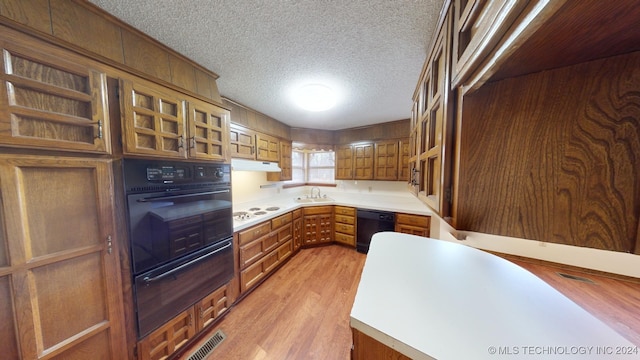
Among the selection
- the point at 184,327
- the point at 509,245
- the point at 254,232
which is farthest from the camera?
the point at 254,232

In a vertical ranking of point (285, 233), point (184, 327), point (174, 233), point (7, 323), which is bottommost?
point (184, 327)

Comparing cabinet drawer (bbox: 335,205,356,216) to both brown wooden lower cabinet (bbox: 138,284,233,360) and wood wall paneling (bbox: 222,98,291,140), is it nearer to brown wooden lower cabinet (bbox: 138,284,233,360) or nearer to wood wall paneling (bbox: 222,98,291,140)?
wood wall paneling (bbox: 222,98,291,140)

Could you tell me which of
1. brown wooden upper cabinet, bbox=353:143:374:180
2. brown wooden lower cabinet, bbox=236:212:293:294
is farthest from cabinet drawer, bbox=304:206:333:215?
brown wooden upper cabinet, bbox=353:143:374:180

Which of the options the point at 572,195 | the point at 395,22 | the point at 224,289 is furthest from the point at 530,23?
the point at 224,289

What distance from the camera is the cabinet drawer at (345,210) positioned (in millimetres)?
3003

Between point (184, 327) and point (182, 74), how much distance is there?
1975 mm

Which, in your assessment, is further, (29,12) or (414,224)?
(414,224)

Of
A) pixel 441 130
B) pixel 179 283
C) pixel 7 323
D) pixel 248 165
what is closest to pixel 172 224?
pixel 179 283

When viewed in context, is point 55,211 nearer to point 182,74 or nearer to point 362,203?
point 182,74

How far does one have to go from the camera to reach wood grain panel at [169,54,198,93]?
1.28 meters

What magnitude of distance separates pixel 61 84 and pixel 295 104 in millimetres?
1695

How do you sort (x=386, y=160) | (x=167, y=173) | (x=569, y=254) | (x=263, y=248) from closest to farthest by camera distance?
(x=167, y=173)
(x=569, y=254)
(x=263, y=248)
(x=386, y=160)

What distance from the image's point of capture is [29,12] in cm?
76

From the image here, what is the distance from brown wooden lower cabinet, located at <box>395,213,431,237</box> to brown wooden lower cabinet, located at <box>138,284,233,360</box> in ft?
7.63
